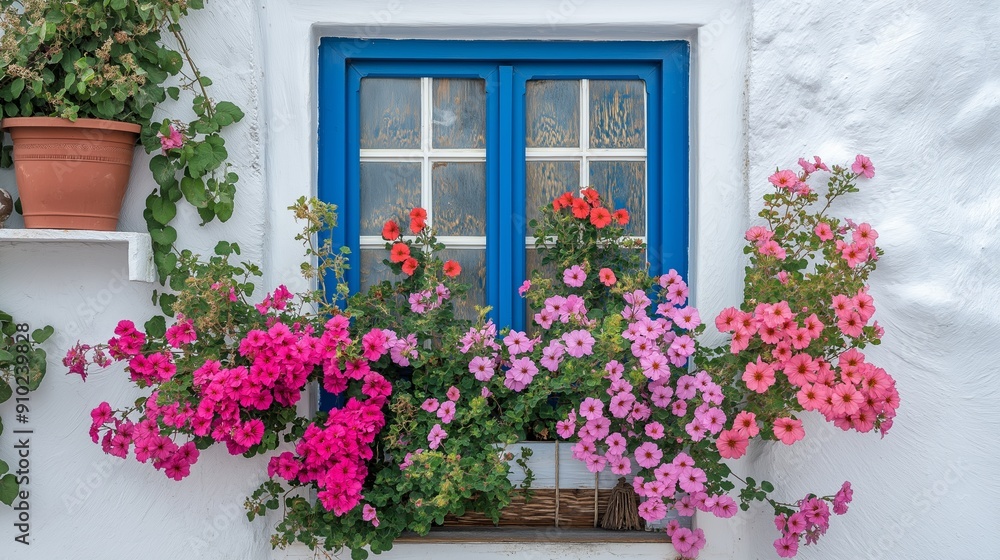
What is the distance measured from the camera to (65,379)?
2535mm

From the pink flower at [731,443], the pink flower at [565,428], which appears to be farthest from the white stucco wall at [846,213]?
the pink flower at [565,428]

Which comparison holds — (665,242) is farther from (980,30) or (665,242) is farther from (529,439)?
(980,30)

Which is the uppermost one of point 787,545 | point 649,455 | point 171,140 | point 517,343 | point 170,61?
point 170,61

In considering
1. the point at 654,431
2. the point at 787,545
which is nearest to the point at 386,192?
the point at 654,431

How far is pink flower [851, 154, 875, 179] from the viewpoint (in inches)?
96.6

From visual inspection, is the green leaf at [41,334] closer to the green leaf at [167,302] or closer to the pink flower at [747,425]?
the green leaf at [167,302]

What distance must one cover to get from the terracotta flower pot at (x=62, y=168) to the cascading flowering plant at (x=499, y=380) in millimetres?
338

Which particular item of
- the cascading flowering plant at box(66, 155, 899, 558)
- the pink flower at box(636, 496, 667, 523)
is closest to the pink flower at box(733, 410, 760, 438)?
the cascading flowering plant at box(66, 155, 899, 558)

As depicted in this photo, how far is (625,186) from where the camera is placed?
2.78m

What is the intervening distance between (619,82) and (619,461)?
1323 millimetres

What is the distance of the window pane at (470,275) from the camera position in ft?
9.02

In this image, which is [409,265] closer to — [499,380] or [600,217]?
[499,380]

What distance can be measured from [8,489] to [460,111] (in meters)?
1.92

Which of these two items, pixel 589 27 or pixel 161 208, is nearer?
pixel 161 208
